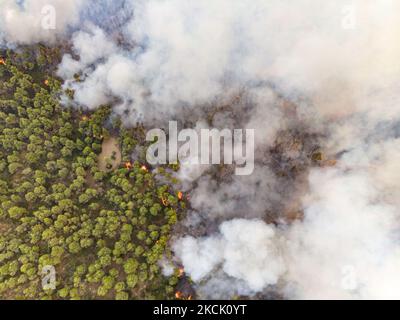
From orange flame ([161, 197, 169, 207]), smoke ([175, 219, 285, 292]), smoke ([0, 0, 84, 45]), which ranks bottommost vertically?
smoke ([175, 219, 285, 292])

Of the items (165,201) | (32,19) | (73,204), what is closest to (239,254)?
(165,201)

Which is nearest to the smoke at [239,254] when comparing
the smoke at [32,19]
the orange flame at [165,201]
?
the orange flame at [165,201]

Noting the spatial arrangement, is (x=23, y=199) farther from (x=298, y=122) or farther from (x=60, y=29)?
(x=298, y=122)

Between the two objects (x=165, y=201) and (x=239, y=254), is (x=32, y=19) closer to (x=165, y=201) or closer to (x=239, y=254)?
(x=165, y=201)

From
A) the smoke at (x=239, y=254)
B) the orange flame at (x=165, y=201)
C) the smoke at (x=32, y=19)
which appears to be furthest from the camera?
the smoke at (x=32, y=19)

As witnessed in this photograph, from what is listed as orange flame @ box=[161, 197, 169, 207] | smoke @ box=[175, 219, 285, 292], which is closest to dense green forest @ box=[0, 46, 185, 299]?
orange flame @ box=[161, 197, 169, 207]

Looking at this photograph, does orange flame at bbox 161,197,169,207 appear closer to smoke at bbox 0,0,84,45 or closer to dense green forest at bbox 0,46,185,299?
dense green forest at bbox 0,46,185,299

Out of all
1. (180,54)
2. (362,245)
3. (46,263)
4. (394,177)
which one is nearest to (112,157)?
(46,263)

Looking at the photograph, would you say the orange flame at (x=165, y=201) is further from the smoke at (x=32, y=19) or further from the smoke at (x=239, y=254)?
the smoke at (x=32, y=19)

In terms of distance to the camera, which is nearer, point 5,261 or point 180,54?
point 5,261
